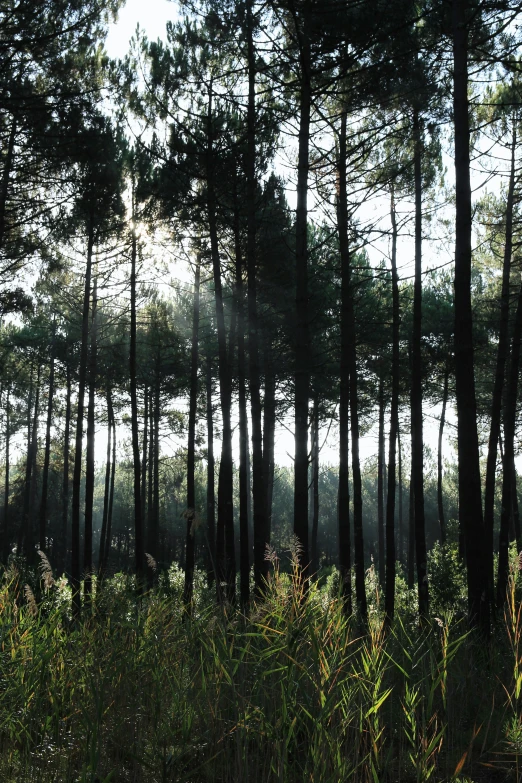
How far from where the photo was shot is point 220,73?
40.3 feet

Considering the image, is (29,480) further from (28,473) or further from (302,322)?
(302,322)

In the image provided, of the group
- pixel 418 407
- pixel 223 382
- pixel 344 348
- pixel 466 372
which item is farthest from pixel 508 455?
pixel 466 372

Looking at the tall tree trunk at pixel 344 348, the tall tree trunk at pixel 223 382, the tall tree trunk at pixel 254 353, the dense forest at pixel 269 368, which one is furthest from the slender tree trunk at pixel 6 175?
the tall tree trunk at pixel 344 348

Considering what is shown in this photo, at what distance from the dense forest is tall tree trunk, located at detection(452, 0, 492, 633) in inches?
1.2

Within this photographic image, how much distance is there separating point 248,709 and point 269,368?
14013mm

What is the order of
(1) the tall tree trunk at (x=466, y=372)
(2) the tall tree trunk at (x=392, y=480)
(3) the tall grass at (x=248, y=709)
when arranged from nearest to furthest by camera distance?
(3) the tall grass at (x=248, y=709)
(1) the tall tree trunk at (x=466, y=372)
(2) the tall tree trunk at (x=392, y=480)

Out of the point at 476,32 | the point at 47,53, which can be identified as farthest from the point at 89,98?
the point at 476,32

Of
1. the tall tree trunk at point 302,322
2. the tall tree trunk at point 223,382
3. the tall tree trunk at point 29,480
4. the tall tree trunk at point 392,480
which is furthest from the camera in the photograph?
the tall tree trunk at point 29,480

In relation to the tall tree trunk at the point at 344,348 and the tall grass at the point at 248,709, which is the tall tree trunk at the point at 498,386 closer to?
the tall tree trunk at the point at 344,348

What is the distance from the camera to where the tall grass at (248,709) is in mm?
2578

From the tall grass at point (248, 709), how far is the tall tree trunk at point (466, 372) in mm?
2268

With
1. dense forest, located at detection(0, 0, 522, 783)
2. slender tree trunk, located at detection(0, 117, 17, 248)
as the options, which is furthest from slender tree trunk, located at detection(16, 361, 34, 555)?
slender tree trunk, located at detection(0, 117, 17, 248)

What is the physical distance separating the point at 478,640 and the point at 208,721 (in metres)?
3.35

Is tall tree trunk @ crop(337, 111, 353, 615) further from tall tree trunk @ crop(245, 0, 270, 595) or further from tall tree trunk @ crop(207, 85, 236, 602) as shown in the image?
tall tree trunk @ crop(207, 85, 236, 602)
